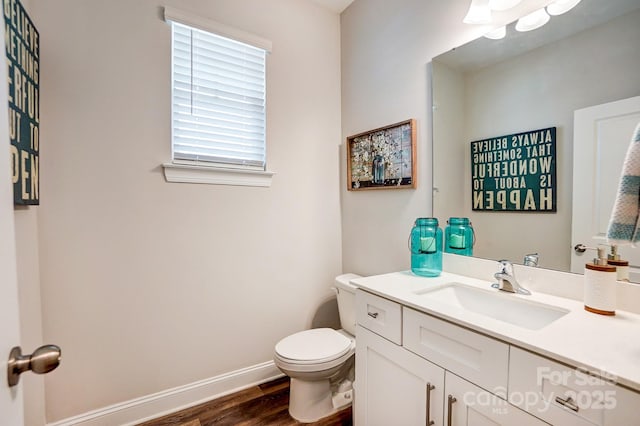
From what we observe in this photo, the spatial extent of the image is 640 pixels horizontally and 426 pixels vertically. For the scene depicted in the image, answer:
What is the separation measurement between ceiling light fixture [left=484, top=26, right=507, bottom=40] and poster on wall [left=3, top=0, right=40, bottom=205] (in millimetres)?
1840

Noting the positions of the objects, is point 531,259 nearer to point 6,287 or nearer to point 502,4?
point 502,4

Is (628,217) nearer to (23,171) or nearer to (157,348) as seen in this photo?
(23,171)

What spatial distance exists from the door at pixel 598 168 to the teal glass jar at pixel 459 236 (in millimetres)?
406

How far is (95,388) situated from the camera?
1.51 metres

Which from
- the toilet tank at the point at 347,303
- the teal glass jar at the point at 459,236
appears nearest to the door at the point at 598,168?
the teal glass jar at the point at 459,236

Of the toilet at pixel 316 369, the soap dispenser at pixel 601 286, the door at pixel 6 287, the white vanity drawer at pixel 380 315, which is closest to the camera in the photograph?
the door at pixel 6 287

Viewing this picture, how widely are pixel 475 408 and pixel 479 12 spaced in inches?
62.4

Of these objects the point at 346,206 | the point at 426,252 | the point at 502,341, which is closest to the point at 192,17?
the point at 346,206

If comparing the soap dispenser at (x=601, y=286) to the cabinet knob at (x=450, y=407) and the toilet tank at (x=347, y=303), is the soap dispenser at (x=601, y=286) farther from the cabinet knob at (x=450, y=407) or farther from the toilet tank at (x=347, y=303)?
the toilet tank at (x=347, y=303)

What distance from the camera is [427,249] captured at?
1.47 m

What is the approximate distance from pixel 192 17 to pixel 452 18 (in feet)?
4.68

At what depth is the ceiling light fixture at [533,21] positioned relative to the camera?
1180 millimetres

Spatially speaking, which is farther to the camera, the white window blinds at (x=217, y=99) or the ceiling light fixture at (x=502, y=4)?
the white window blinds at (x=217, y=99)

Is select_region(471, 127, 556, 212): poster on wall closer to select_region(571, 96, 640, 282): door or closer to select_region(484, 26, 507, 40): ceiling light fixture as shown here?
select_region(571, 96, 640, 282): door
